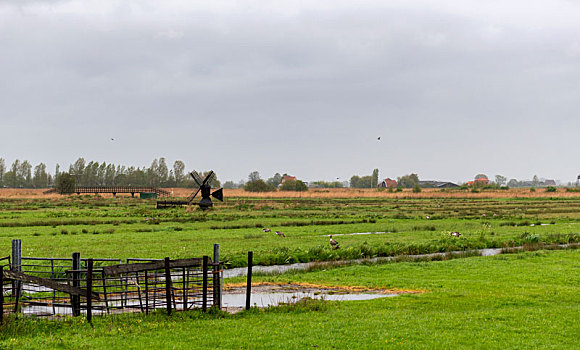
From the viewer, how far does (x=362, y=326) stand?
13.9m

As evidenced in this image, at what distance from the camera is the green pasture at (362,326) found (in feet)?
40.4

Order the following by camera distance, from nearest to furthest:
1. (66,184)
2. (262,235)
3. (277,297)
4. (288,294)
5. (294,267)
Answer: (277,297)
(288,294)
(294,267)
(262,235)
(66,184)

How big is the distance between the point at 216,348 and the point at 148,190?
13293cm

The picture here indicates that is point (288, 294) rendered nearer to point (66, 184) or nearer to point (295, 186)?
point (66, 184)

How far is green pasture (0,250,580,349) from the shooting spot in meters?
12.3

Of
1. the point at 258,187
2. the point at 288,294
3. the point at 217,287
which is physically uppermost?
the point at 258,187

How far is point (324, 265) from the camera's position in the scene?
2859 cm

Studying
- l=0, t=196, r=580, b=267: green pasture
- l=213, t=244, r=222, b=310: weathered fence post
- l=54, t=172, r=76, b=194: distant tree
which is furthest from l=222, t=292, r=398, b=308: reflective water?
l=54, t=172, r=76, b=194: distant tree

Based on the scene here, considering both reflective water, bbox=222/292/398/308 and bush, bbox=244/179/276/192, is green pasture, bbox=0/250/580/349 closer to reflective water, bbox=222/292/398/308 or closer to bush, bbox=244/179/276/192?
reflective water, bbox=222/292/398/308

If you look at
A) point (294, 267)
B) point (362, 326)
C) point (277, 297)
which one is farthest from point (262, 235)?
point (362, 326)

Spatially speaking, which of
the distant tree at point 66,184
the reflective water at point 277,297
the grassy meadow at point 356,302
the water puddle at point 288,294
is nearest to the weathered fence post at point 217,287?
the grassy meadow at point 356,302

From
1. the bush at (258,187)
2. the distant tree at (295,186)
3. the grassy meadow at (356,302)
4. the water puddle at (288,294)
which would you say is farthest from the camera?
the distant tree at (295,186)

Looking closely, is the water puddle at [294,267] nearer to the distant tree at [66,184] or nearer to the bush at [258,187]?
the distant tree at [66,184]

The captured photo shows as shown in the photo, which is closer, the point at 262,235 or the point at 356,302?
the point at 356,302
